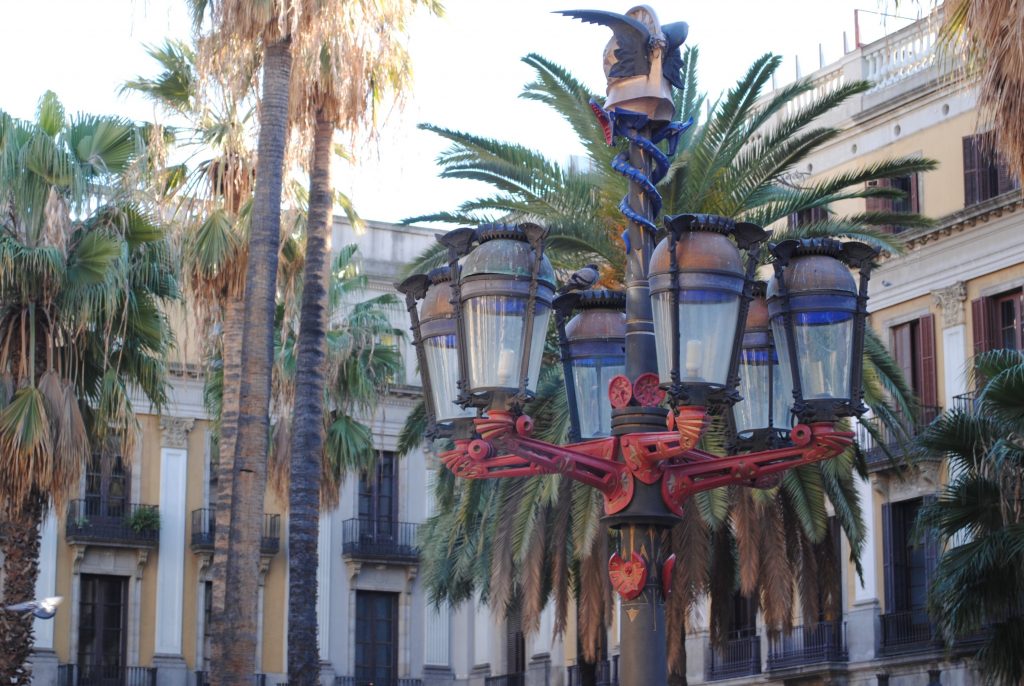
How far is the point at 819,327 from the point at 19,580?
15.4 metres

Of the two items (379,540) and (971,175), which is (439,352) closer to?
(971,175)

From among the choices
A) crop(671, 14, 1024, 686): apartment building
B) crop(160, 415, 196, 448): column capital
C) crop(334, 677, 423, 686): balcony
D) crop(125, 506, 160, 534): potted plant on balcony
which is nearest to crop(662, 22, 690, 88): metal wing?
crop(671, 14, 1024, 686): apartment building

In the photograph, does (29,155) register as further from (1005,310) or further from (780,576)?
(1005,310)

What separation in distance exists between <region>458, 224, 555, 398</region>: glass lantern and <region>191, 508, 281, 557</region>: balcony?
36.8 m

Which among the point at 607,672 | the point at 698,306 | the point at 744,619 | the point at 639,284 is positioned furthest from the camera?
the point at 607,672

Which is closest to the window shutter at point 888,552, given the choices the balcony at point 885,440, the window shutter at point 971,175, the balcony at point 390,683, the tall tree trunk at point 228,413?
the balcony at point 885,440

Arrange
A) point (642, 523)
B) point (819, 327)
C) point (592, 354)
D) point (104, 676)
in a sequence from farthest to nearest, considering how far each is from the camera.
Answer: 1. point (104, 676)
2. point (592, 354)
3. point (819, 327)
4. point (642, 523)

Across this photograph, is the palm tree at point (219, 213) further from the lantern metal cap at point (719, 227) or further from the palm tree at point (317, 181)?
the lantern metal cap at point (719, 227)

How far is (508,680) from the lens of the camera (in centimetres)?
4488

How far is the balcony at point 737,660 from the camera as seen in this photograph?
3622 centimetres

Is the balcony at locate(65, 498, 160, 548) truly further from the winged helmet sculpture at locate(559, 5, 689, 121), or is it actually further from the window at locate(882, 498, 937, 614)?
the winged helmet sculpture at locate(559, 5, 689, 121)

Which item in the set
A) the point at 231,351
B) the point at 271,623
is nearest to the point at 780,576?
the point at 231,351

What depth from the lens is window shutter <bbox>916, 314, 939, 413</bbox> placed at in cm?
3381

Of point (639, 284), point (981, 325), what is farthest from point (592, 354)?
point (981, 325)
